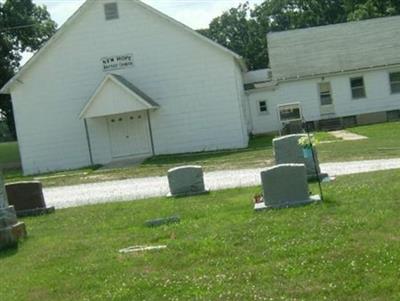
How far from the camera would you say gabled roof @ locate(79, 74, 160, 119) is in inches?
1342

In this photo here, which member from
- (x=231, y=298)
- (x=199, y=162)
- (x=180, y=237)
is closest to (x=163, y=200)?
(x=180, y=237)

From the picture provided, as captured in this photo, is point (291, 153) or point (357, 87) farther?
point (357, 87)

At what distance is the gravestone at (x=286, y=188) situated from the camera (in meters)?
12.4

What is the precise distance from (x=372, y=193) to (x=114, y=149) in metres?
24.3

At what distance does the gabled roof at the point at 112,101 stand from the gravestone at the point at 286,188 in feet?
71.9

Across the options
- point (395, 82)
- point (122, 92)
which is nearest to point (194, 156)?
point (122, 92)

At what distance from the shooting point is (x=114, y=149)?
35938 mm

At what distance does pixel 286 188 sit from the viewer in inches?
488

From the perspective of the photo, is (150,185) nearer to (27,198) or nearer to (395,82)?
(27,198)

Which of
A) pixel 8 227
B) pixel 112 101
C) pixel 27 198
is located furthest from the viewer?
pixel 112 101

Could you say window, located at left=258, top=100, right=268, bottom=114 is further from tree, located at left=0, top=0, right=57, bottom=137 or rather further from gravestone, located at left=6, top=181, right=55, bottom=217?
gravestone, located at left=6, top=181, right=55, bottom=217

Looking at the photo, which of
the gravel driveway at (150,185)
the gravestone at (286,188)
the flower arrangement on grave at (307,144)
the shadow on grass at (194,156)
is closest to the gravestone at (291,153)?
the flower arrangement on grave at (307,144)

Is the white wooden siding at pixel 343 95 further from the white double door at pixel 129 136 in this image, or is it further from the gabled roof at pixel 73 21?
the white double door at pixel 129 136

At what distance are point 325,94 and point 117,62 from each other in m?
14.1
